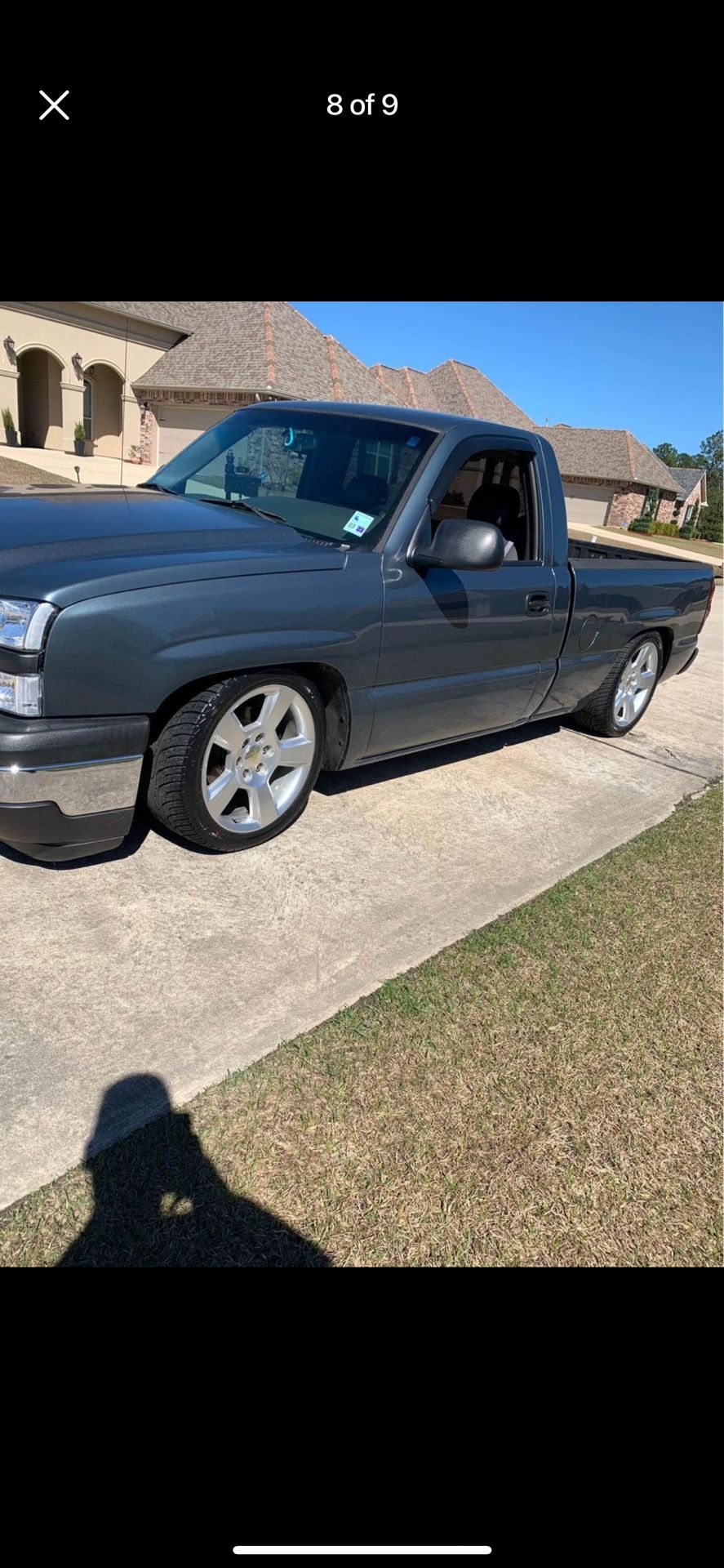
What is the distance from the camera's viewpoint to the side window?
14.7ft

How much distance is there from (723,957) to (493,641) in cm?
179

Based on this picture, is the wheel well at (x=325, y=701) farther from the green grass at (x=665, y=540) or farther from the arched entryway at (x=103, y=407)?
the green grass at (x=665, y=540)

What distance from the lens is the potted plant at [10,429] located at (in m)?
22.2

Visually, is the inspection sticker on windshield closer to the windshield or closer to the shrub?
the windshield

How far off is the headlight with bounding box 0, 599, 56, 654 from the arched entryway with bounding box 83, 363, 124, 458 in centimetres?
2417

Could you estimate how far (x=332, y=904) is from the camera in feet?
10.7

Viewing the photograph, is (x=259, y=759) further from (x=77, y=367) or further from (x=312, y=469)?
(x=77, y=367)

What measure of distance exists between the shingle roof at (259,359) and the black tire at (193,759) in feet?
65.7

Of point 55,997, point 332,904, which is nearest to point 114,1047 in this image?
point 55,997

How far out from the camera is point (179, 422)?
76.3ft

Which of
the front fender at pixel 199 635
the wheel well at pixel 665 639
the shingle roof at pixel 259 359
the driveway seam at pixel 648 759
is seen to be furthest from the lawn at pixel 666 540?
the front fender at pixel 199 635

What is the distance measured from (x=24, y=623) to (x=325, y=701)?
4.43 ft

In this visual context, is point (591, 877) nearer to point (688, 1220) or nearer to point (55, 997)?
point (688, 1220)
